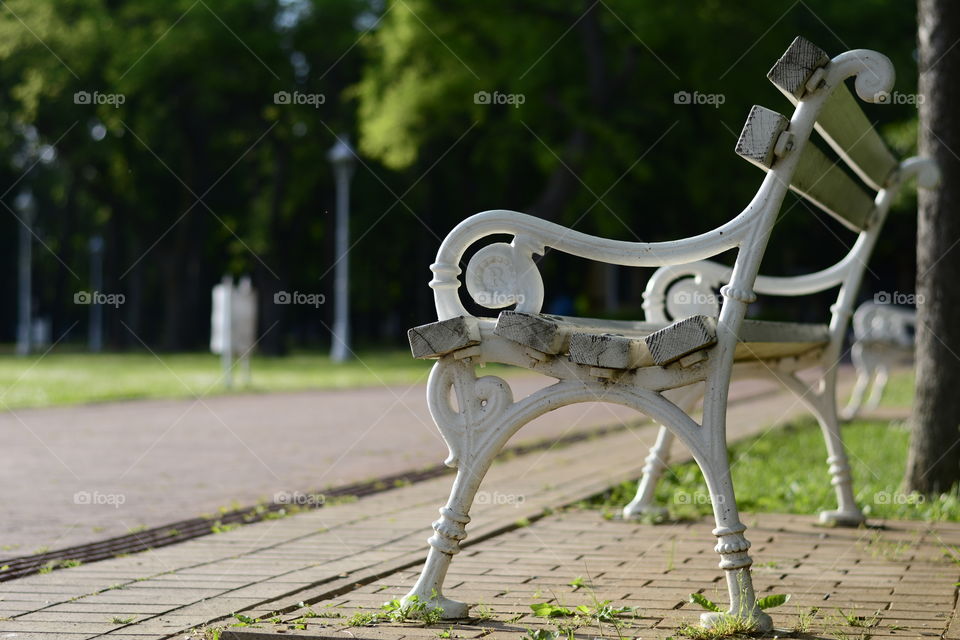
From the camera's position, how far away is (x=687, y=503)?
5.68 m

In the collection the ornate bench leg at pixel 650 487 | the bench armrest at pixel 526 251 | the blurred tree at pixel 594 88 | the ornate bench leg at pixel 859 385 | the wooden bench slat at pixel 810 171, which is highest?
the blurred tree at pixel 594 88

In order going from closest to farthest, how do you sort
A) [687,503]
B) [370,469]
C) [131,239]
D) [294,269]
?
1. [687,503]
2. [370,469]
3. [294,269]
4. [131,239]

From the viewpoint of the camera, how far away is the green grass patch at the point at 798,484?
18.5 feet

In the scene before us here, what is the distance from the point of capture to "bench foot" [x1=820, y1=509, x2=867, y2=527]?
5098 millimetres

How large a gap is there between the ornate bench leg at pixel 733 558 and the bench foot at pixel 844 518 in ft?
6.78

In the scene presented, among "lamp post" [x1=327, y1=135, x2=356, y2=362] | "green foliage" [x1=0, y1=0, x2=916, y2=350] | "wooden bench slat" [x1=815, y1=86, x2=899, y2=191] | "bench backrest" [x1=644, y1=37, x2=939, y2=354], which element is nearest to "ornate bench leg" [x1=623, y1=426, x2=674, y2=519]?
"bench backrest" [x1=644, y1=37, x2=939, y2=354]

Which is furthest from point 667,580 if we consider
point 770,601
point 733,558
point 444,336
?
point 444,336

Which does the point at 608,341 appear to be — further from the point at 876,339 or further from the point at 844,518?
the point at 876,339

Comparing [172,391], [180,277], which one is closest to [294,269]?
[180,277]

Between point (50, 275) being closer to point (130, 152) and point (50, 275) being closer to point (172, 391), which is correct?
point (130, 152)

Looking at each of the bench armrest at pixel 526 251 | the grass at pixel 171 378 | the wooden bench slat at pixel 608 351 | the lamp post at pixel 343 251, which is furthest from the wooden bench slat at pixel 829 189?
the lamp post at pixel 343 251

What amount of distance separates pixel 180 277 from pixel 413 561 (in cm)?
3290

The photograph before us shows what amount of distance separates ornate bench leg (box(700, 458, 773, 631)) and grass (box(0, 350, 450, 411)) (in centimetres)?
1065

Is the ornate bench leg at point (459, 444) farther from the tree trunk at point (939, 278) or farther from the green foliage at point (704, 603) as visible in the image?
the tree trunk at point (939, 278)
